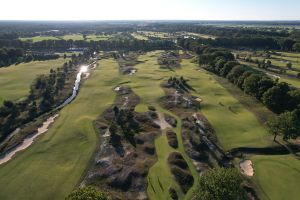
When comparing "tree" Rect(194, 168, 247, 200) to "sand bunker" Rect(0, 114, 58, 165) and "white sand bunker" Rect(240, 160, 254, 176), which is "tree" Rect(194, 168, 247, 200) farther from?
"sand bunker" Rect(0, 114, 58, 165)

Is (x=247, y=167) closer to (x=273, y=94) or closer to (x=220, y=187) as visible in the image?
(x=220, y=187)

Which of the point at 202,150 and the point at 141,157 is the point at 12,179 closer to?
the point at 141,157

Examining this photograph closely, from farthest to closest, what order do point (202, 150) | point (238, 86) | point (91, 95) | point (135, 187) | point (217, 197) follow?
1. point (238, 86)
2. point (91, 95)
3. point (202, 150)
4. point (135, 187)
5. point (217, 197)

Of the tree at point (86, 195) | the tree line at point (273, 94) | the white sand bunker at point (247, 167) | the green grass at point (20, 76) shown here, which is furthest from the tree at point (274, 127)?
the green grass at point (20, 76)

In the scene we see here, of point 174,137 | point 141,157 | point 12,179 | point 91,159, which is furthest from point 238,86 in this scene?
point 12,179

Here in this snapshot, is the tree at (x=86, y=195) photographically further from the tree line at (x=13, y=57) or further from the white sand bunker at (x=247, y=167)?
the tree line at (x=13, y=57)
